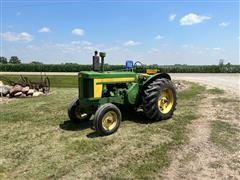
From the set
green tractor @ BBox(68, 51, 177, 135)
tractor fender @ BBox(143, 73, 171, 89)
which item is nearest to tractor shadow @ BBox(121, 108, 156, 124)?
green tractor @ BBox(68, 51, 177, 135)

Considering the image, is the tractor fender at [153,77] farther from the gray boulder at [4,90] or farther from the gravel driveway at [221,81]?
the gray boulder at [4,90]

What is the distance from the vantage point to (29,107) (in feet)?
34.7

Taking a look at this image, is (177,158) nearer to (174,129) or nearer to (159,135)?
(159,135)

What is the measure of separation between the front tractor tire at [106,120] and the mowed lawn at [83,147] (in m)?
0.16

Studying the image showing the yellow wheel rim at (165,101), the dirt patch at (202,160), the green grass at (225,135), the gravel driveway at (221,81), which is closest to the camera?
the dirt patch at (202,160)

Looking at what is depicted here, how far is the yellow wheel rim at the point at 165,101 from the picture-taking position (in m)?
8.41

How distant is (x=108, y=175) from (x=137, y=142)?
5.25ft

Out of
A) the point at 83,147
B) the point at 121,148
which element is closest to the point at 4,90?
the point at 83,147

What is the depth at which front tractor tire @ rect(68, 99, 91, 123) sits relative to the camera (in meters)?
8.02

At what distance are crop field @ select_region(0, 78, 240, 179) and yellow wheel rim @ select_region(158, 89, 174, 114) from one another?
318 millimetres

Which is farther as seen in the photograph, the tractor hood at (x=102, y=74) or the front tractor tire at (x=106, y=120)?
the tractor hood at (x=102, y=74)

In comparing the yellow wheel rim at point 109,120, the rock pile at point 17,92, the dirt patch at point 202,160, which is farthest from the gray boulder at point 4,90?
the dirt patch at point 202,160

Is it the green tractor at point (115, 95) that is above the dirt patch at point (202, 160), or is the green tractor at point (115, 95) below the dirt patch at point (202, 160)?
above

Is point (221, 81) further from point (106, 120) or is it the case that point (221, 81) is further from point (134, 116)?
point (106, 120)
